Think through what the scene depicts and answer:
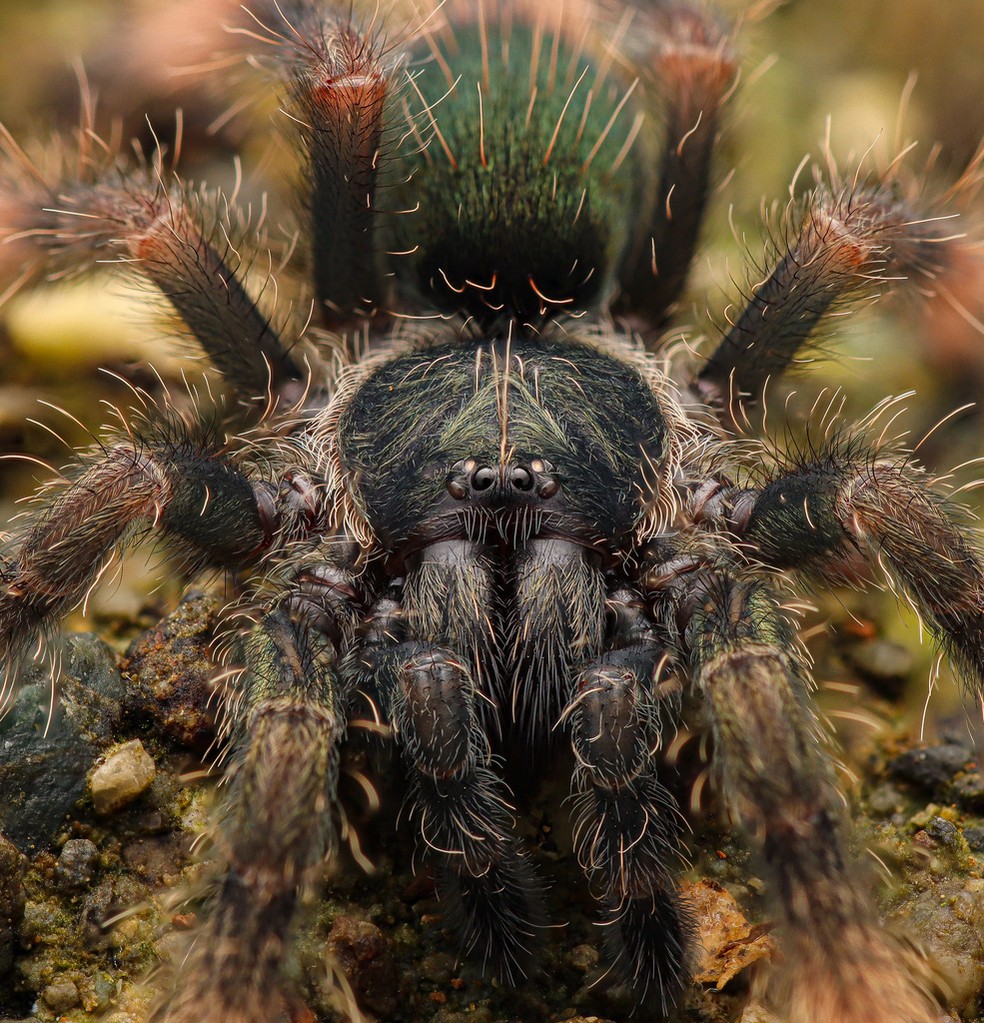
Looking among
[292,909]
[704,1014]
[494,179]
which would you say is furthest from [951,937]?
[494,179]

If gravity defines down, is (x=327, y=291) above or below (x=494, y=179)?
below

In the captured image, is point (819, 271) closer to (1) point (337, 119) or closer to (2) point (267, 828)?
(1) point (337, 119)

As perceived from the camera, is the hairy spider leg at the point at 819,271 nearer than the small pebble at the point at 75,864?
No

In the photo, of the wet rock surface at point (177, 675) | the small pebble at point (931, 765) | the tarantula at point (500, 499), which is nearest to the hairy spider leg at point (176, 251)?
the tarantula at point (500, 499)

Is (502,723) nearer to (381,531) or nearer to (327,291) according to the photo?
(381,531)

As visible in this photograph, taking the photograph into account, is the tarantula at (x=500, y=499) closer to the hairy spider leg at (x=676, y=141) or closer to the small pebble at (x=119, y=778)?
the hairy spider leg at (x=676, y=141)

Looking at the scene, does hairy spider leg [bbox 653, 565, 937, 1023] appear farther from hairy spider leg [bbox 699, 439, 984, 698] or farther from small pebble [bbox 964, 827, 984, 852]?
small pebble [bbox 964, 827, 984, 852]
